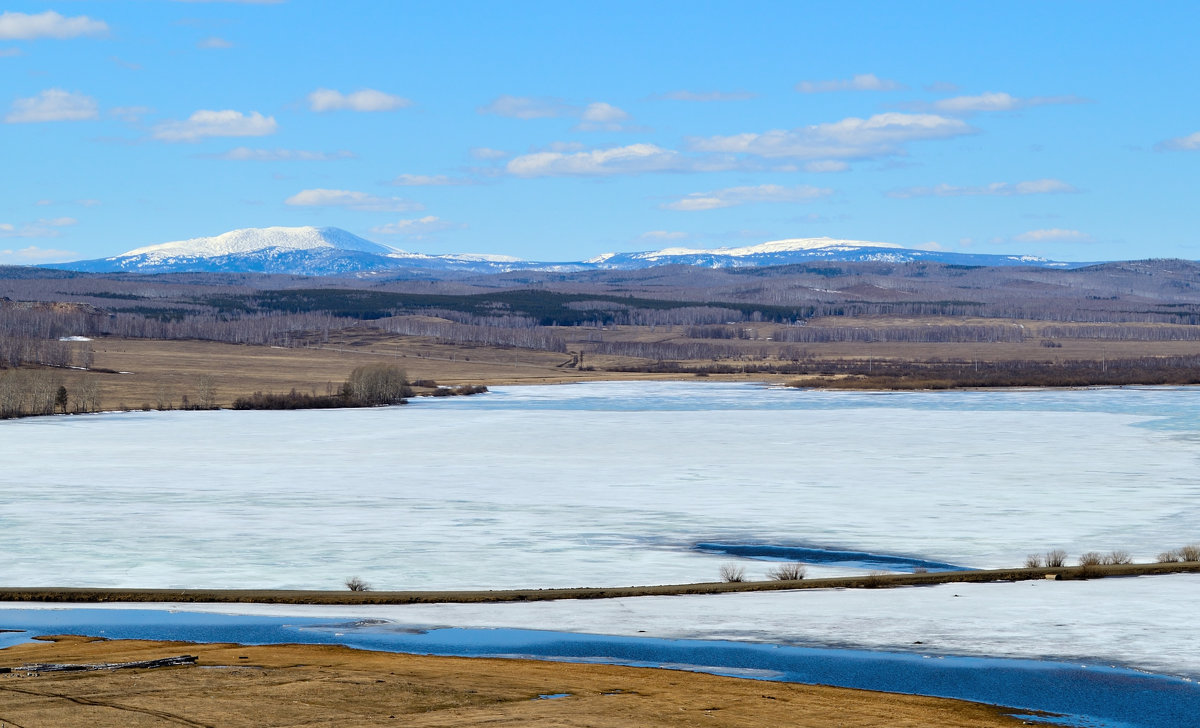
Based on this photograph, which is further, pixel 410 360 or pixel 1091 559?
pixel 410 360

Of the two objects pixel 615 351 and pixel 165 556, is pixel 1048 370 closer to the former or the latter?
pixel 615 351

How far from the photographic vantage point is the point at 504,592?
22.6 m

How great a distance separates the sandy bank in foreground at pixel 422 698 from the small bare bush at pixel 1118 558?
36.7 ft

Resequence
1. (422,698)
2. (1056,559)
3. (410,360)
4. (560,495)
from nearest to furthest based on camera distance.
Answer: (422,698) → (1056,559) → (560,495) → (410,360)

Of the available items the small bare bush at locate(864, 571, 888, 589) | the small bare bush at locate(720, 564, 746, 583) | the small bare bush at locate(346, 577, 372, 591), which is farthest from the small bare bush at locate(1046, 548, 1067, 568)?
the small bare bush at locate(346, 577, 372, 591)

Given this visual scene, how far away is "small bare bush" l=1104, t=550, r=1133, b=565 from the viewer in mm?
25044

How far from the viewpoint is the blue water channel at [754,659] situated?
15.3 meters

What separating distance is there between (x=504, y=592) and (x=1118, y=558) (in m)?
11.4

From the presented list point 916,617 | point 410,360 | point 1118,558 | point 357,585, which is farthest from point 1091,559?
point 410,360

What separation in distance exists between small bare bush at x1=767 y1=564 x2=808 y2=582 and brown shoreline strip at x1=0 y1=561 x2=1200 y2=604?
515 mm

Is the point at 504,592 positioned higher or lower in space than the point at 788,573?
lower

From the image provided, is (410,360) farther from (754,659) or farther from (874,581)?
(754,659)

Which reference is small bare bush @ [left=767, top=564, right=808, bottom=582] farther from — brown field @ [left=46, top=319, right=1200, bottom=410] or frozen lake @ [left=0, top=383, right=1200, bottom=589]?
brown field @ [left=46, top=319, right=1200, bottom=410]

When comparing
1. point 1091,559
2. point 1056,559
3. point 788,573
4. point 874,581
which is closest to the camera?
point 874,581
